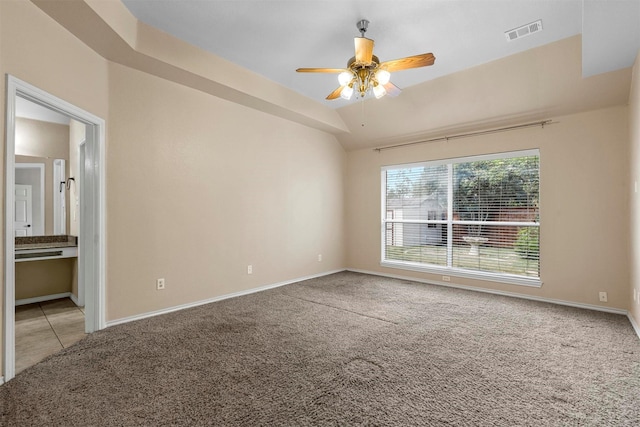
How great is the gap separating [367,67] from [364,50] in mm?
277

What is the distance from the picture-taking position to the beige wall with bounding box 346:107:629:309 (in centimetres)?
374

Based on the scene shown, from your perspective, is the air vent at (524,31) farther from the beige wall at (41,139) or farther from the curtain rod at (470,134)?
the beige wall at (41,139)

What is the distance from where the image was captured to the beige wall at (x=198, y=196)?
11.1 feet

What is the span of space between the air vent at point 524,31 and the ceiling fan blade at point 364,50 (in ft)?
4.95

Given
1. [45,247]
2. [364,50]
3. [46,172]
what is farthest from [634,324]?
[46,172]

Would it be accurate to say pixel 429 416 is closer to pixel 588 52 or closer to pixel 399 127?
pixel 588 52

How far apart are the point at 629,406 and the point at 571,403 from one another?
1.12ft

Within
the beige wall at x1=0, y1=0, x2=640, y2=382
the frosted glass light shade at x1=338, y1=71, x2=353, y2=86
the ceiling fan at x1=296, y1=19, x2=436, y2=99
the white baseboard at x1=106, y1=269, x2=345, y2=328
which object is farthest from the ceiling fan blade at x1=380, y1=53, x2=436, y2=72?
the white baseboard at x1=106, y1=269, x2=345, y2=328

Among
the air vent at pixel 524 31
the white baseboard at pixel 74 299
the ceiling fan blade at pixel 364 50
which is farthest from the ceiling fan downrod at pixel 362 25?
the white baseboard at pixel 74 299

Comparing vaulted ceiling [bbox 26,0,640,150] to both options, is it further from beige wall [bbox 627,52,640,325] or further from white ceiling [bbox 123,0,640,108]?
beige wall [bbox 627,52,640,325]

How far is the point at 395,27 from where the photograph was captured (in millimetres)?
3049

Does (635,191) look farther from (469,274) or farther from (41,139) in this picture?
(41,139)

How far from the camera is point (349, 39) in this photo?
10.7ft

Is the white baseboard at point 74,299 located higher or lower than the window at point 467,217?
lower
